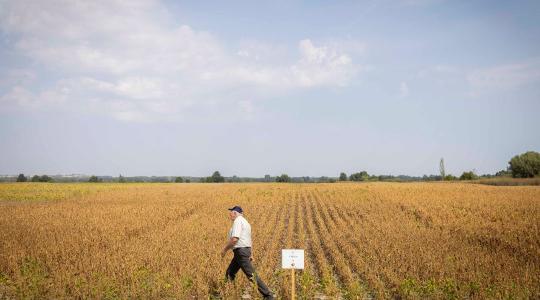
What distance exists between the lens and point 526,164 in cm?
9556

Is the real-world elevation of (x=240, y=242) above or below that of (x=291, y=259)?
above

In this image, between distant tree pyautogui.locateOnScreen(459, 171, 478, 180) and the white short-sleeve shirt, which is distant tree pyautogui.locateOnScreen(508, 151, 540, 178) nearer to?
distant tree pyautogui.locateOnScreen(459, 171, 478, 180)

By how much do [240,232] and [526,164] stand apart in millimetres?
106053

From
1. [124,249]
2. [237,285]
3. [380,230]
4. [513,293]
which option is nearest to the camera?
[513,293]

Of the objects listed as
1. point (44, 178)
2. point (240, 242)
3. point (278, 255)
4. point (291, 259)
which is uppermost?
point (44, 178)

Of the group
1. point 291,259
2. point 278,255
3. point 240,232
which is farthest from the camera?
point 278,255

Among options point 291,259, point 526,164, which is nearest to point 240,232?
point 291,259

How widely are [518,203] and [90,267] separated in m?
24.7

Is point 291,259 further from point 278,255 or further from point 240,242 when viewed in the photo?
point 278,255

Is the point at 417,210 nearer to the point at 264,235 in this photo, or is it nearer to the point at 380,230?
the point at 380,230

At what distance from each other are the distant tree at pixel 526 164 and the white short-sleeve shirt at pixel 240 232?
10369cm

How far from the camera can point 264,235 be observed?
1593 centimetres

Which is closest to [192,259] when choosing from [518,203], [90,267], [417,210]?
[90,267]

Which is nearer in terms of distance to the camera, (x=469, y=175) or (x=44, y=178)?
(x=469, y=175)
